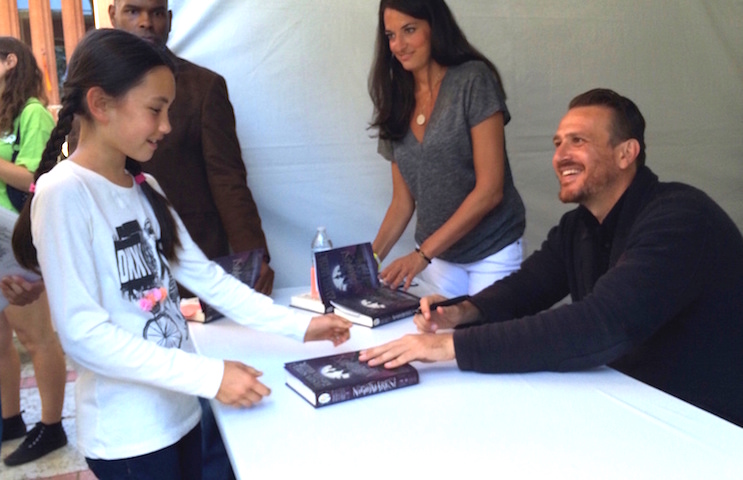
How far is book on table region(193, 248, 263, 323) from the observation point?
5.44ft

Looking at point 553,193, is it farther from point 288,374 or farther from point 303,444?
point 303,444

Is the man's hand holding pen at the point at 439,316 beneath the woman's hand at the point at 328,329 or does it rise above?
beneath

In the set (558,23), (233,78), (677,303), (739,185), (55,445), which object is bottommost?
(55,445)

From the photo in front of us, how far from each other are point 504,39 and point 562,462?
2.06 metres

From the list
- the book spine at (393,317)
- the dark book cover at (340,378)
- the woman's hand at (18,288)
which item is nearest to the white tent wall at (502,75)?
the book spine at (393,317)

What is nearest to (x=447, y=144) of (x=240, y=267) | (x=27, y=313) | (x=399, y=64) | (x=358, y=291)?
(x=399, y=64)

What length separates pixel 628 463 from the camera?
3.07 ft

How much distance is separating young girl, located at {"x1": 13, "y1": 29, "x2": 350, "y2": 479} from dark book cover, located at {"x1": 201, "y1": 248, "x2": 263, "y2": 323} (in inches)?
14.3

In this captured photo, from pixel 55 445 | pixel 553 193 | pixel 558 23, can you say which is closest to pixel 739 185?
pixel 553 193

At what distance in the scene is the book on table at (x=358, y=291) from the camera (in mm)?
1665

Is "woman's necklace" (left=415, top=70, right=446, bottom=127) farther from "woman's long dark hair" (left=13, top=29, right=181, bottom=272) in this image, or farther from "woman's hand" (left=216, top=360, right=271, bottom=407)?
"woman's hand" (left=216, top=360, right=271, bottom=407)

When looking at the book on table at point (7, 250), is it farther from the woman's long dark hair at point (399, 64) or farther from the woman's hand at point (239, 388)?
the woman's long dark hair at point (399, 64)

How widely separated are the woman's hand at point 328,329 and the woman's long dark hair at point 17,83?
1764mm

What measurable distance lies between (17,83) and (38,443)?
4.51ft
